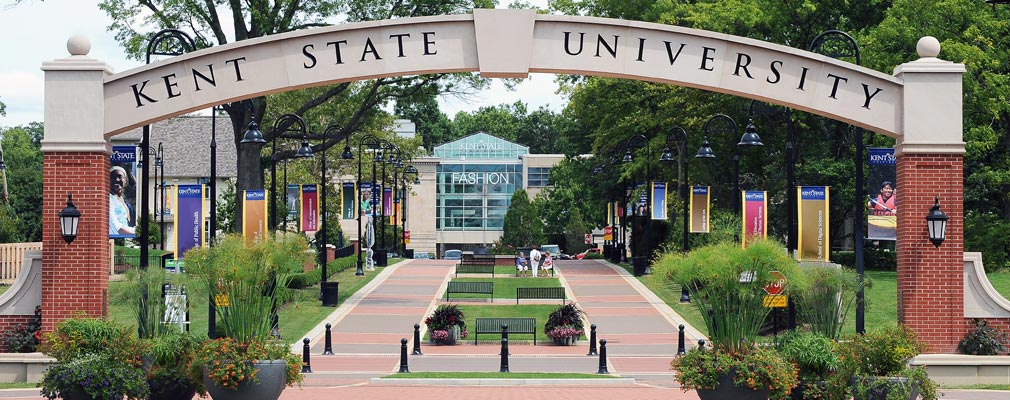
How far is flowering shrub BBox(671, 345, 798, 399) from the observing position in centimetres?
1520

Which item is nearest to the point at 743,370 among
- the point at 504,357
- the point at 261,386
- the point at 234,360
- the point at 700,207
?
the point at 261,386

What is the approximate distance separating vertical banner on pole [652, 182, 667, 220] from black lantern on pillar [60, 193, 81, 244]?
28.6 metres

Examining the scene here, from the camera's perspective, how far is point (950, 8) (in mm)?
44219

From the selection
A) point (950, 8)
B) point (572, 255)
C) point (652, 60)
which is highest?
point (950, 8)

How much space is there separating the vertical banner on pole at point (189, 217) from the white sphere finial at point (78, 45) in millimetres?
5122

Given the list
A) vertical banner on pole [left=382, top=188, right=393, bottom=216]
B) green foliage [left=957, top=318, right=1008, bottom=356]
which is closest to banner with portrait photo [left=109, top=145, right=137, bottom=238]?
green foliage [left=957, top=318, right=1008, bottom=356]

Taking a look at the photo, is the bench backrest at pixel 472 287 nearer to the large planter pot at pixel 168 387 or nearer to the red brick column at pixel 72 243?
the red brick column at pixel 72 243

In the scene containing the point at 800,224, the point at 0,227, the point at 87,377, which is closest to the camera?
the point at 87,377

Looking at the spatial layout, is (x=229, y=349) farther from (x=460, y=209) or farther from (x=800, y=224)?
(x=460, y=209)

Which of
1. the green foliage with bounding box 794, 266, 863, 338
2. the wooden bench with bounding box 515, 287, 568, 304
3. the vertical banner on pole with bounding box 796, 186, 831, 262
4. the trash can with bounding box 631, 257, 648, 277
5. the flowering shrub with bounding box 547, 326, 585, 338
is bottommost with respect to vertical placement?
the flowering shrub with bounding box 547, 326, 585, 338

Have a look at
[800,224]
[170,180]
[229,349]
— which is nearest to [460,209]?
[170,180]

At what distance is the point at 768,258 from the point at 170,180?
A: 8355 cm

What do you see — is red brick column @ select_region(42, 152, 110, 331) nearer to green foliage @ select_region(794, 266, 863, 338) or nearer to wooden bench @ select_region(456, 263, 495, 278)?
green foliage @ select_region(794, 266, 863, 338)

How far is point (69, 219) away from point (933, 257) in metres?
13.8
